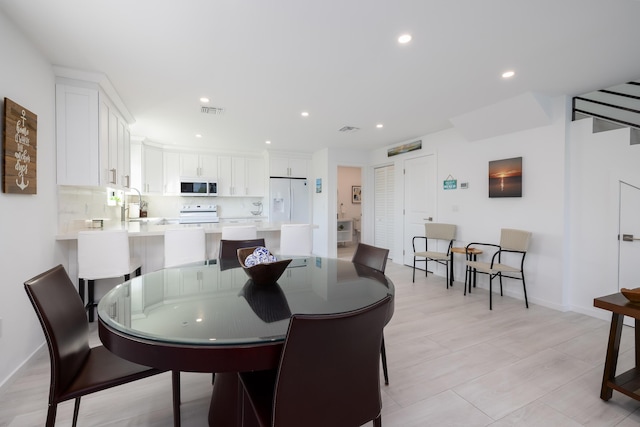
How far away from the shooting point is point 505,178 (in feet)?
12.5

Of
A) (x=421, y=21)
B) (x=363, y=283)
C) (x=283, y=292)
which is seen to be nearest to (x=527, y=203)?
(x=421, y=21)

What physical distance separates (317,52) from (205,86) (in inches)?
54.5

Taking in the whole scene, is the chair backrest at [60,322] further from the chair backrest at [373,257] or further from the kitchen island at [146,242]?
the chair backrest at [373,257]

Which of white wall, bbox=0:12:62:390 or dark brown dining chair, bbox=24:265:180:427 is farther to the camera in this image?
white wall, bbox=0:12:62:390

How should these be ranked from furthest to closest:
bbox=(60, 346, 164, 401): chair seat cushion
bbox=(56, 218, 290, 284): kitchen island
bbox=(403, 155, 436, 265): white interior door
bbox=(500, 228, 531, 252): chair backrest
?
bbox=(403, 155, 436, 265): white interior door
bbox=(500, 228, 531, 252): chair backrest
bbox=(56, 218, 290, 284): kitchen island
bbox=(60, 346, 164, 401): chair seat cushion

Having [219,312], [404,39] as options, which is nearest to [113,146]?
[219,312]

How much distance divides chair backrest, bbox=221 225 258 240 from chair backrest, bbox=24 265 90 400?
1757mm

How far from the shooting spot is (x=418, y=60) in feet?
8.20

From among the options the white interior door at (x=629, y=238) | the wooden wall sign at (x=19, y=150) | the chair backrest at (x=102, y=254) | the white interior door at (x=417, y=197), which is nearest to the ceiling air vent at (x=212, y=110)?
the wooden wall sign at (x=19, y=150)

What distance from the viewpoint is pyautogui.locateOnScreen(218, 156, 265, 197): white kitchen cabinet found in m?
6.44

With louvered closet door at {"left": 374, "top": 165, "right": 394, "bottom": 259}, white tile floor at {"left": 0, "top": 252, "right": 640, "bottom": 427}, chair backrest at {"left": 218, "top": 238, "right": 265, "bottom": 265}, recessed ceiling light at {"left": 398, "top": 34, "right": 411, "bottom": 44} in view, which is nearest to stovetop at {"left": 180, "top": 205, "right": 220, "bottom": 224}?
louvered closet door at {"left": 374, "top": 165, "right": 394, "bottom": 259}

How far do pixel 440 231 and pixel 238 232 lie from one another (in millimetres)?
3189

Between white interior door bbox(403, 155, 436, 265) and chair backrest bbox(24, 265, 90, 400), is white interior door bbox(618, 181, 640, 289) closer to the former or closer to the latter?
white interior door bbox(403, 155, 436, 265)

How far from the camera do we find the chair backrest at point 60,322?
3.73 ft
